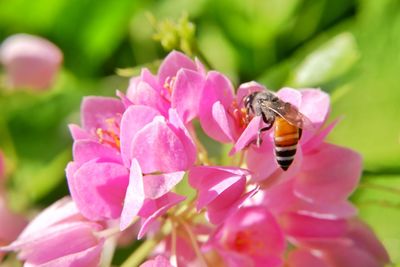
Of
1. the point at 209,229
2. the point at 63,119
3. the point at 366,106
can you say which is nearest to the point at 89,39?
the point at 63,119

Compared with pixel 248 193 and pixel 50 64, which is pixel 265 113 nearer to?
pixel 248 193

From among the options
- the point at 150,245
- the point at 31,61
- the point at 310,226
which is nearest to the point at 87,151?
the point at 150,245

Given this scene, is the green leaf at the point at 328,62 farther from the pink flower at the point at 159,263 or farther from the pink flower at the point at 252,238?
the pink flower at the point at 159,263

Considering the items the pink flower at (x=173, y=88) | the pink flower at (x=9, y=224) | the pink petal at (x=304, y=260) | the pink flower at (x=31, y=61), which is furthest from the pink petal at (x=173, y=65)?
the pink flower at (x=31, y=61)

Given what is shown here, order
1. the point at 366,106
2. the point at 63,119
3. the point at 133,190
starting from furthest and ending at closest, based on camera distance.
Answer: the point at 63,119
the point at 366,106
the point at 133,190

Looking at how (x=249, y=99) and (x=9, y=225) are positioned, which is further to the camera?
(x=9, y=225)

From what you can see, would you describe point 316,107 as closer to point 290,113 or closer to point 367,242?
point 290,113
